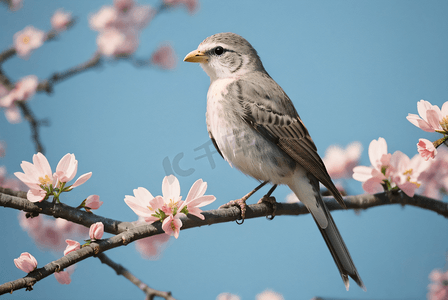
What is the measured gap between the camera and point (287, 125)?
1.39 metres

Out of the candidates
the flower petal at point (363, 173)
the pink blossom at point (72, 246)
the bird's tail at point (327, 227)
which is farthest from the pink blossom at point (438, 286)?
the pink blossom at point (72, 246)

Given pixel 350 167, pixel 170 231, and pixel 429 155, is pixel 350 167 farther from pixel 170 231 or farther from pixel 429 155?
pixel 170 231

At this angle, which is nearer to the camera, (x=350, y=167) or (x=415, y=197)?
(x=415, y=197)

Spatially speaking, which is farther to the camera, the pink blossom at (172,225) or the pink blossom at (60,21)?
the pink blossom at (60,21)

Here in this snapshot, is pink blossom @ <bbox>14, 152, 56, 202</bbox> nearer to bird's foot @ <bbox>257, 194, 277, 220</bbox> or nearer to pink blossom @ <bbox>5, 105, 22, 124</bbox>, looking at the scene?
bird's foot @ <bbox>257, 194, 277, 220</bbox>

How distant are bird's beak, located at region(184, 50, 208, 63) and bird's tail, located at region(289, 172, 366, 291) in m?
0.64

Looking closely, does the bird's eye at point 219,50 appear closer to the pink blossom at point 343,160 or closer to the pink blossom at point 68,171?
the pink blossom at point 68,171

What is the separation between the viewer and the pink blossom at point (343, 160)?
1.94 meters

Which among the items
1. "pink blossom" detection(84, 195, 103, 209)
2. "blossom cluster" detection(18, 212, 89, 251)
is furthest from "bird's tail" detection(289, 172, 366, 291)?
"blossom cluster" detection(18, 212, 89, 251)

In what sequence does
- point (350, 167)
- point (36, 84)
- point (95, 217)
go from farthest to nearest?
point (350, 167) < point (36, 84) < point (95, 217)

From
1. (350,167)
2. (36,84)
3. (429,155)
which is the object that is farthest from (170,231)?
(350,167)

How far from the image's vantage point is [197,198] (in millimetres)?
810

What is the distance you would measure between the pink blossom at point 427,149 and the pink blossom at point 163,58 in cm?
179

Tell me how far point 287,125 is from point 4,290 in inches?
42.9
